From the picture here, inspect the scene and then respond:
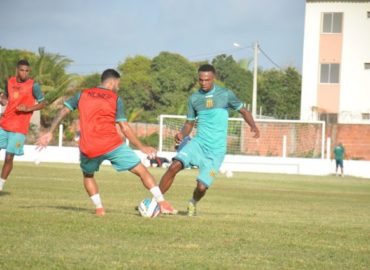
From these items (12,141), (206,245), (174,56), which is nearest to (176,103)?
(174,56)

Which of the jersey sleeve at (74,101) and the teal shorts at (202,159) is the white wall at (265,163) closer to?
the teal shorts at (202,159)

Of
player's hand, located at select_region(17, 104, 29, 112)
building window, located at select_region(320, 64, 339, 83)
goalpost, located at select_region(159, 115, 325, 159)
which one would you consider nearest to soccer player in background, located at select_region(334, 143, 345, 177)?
goalpost, located at select_region(159, 115, 325, 159)

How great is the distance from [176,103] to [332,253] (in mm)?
73881

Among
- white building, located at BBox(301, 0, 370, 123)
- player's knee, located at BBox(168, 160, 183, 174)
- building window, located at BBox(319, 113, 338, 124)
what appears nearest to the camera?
player's knee, located at BBox(168, 160, 183, 174)

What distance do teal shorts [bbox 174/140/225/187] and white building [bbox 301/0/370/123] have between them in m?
52.2

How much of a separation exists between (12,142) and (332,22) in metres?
52.2

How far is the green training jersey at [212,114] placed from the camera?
44.0 feet

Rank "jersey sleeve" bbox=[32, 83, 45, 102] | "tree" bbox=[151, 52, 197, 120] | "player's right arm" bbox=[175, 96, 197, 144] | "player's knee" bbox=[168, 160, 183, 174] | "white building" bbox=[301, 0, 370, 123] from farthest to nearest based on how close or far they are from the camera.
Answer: "tree" bbox=[151, 52, 197, 120] < "white building" bbox=[301, 0, 370, 123] < "jersey sleeve" bbox=[32, 83, 45, 102] < "player's right arm" bbox=[175, 96, 197, 144] < "player's knee" bbox=[168, 160, 183, 174]

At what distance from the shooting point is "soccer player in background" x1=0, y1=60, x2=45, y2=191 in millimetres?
15695

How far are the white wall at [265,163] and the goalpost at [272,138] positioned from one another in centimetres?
70

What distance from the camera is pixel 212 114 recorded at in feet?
44.0

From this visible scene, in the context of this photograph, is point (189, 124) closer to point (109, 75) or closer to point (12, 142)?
point (109, 75)

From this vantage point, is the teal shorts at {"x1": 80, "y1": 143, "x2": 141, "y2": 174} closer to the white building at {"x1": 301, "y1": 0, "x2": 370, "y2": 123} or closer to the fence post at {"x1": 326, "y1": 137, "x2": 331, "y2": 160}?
the fence post at {"x1": 326, "y1": 137, "x2": 331, "y2": 160}

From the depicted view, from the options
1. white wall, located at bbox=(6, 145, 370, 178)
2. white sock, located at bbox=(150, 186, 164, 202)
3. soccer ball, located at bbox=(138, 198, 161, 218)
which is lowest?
white wall, located at bbox=(6, 145, 370, 178)
